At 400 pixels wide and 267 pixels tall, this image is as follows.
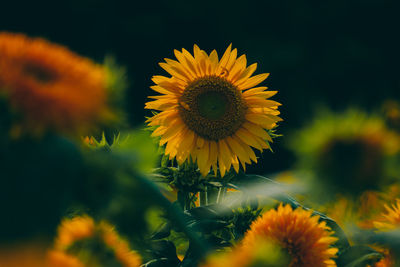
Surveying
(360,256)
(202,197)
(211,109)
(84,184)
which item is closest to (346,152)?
(84,184)

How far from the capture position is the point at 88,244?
37 cm

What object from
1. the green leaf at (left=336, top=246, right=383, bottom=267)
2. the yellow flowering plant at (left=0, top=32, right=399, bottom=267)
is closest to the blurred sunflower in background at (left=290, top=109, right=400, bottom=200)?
the yellow flowering plant at (left=0, top=32, right=399, bottom=267)

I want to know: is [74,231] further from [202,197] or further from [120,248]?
[202,197]

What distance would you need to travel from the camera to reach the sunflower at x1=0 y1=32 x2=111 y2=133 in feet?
1.01

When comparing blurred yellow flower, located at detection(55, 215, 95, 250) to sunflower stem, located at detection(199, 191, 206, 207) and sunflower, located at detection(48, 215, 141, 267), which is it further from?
sunflower stem, located at detection(199, 191, 206, 207)

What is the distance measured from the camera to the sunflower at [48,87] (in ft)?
1.01

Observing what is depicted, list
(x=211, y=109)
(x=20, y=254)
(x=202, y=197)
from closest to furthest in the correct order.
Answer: (x=20, y=254) → (x=202, y=197) → (x=211, y=109)

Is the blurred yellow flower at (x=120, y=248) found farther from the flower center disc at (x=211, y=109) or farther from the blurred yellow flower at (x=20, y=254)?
the flower center disc at (x=211, y=109)

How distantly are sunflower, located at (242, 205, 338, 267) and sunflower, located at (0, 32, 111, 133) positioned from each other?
0.26 m

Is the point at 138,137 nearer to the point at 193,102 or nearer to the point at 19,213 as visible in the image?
the point at 19,213

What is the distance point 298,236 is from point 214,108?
0.42m

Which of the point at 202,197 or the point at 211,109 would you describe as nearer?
the point at 202,197

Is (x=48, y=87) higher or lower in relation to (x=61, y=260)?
higher

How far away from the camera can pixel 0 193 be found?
28 centimetres
